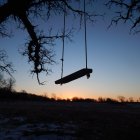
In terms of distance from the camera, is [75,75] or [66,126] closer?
[75,75]

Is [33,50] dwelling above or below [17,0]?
below

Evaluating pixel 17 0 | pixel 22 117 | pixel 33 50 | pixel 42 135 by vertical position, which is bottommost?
pixel 42 135

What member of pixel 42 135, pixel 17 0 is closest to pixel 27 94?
pixel 42 135

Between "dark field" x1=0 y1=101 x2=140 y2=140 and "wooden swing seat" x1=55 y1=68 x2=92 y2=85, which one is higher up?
"wooden swing seat" x1=55 y1=68 x2=92 y2=85

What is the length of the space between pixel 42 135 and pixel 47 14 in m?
5.33

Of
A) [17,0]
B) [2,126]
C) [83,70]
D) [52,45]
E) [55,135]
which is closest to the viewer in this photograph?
[83,70]

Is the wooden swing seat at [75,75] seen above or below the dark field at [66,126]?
above

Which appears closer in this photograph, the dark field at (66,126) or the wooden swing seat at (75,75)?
the wooden swing seat at (75,75)

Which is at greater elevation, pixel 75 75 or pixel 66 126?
pixel 75 75

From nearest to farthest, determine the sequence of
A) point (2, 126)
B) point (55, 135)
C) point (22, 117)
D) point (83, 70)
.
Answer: point (83, 70)
point (55, 135)
point (2, 126)
point (22, 117)

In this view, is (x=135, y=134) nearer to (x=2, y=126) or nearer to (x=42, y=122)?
(x=42, y=122)

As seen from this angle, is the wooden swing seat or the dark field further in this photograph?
the dark field

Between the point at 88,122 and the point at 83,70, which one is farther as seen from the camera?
the point at 88,122

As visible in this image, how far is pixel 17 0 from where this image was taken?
38.7ft
